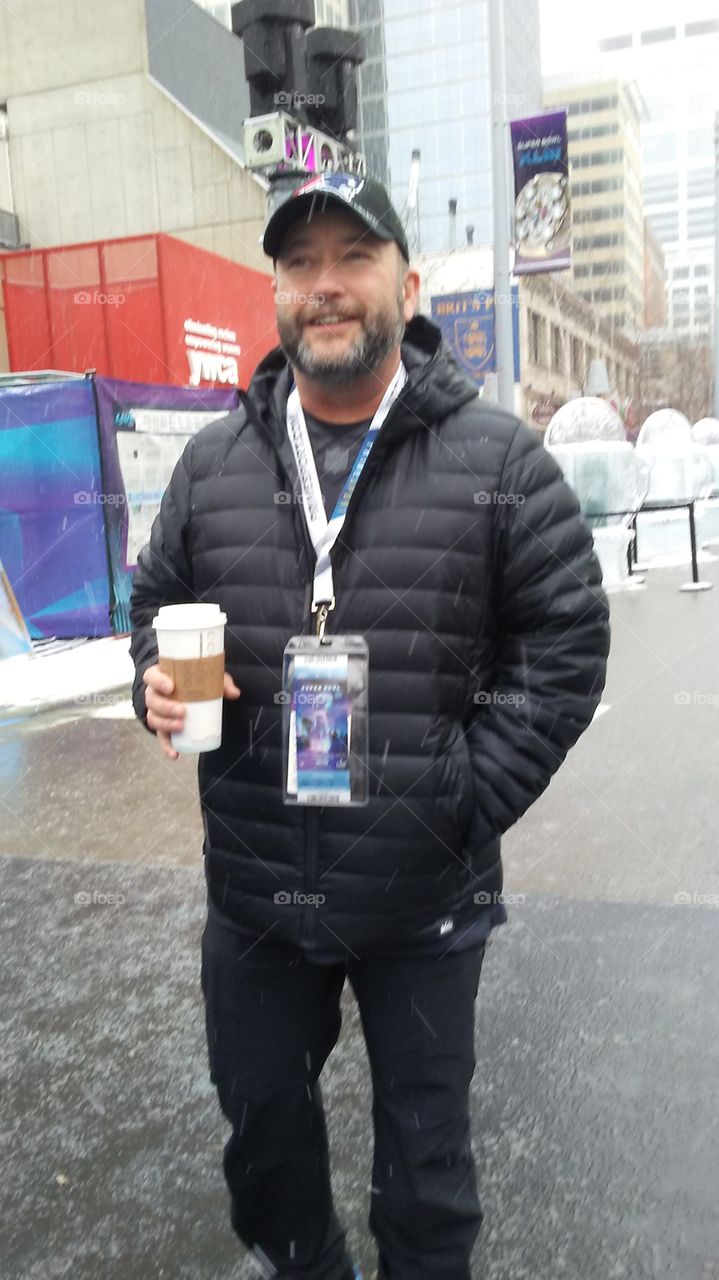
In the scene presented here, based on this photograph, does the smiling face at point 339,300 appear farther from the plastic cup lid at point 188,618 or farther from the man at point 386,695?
the plastic cup lid at point 188,618

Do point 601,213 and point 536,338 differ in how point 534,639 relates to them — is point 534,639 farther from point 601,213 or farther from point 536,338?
point 601,213

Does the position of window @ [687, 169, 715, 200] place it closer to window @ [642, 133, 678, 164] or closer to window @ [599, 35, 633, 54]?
window @ [642, 133, 678, 164]

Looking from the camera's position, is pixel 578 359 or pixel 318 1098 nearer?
pixel 318 1098

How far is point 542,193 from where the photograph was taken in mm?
15352

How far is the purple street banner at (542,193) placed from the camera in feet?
49.9

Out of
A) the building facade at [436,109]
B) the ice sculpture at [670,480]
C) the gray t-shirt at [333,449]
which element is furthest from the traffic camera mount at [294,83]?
the building facade at [436,109]

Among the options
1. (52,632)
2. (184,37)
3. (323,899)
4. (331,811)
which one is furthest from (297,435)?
(184,37)

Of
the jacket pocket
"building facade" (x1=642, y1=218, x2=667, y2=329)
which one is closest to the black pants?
the jacket pocket

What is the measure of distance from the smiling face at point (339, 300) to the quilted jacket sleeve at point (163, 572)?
0.37 meters

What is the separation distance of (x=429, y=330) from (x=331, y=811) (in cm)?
94

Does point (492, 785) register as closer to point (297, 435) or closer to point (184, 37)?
point (297, 435)

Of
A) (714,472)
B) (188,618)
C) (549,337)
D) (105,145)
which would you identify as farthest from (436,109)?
(188,618)

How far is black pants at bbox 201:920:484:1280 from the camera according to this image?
6.46 ft

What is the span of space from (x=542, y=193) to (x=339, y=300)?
48.4ft
